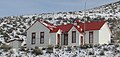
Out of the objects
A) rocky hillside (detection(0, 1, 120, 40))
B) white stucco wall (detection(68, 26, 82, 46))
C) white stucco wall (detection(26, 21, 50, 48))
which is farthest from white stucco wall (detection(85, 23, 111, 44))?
rocky hillside (detection(0, 1, 120, 40))

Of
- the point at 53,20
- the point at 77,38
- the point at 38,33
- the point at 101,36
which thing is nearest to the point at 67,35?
the point at 77,38

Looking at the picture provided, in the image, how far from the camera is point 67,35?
4512 cm

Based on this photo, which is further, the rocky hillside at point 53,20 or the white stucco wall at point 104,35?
the rocky hillside at point 53,20

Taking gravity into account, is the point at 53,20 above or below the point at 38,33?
above

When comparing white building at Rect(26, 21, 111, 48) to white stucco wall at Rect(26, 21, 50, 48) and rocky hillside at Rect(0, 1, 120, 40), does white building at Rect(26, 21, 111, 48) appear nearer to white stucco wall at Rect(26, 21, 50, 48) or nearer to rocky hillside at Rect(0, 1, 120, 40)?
white stucco wall at Rect(26, 21, 50, 48)

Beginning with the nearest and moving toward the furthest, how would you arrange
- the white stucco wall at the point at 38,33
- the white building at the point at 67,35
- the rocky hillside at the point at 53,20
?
the white building at the point at 67,35 < the white stucco wall at the point at 38,33 < the rocky hillside at the point at 53,20

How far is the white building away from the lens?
4447cm

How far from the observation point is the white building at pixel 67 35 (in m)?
44.5

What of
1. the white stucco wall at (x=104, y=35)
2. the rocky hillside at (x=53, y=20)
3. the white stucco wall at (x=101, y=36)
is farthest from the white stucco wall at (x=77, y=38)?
the rocky hillside at (x=53, y=20)

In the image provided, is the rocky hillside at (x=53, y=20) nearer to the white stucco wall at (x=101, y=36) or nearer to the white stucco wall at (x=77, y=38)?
the white stucco wall at (x=101, y=36)

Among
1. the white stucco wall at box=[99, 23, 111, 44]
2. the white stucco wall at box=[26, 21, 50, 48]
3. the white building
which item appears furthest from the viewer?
the white stucco wall at box=[26, 21, 50, 48]

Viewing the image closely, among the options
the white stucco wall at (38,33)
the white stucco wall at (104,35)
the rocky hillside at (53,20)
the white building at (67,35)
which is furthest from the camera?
the rocky hillside at (53,20)

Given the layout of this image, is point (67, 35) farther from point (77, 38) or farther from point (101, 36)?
point (101, 36)

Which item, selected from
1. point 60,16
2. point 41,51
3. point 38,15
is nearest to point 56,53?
point 41,51
